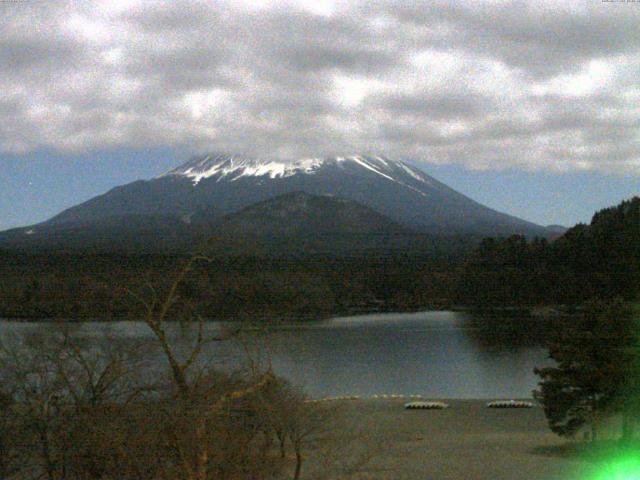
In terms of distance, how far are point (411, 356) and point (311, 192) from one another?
78.5 m

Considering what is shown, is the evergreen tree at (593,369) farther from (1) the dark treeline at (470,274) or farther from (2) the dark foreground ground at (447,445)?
(1) the dark treeline at (470,274)

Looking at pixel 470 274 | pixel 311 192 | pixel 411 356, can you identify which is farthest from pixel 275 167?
pixel 411 356

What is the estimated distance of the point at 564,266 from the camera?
4359 centimetres

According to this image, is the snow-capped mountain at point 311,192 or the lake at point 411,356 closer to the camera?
the lake at point 411,356

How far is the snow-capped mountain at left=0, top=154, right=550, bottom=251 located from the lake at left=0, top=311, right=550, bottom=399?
149 feet

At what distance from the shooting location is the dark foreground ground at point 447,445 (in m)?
8.98

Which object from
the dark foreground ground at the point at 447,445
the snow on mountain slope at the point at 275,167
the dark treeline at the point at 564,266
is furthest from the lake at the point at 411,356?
the snow on mountain slope at the point at 275,167

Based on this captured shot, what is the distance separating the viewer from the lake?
20328 millimetres

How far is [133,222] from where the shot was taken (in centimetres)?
6384

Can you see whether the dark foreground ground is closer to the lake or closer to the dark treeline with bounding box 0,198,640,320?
the lake

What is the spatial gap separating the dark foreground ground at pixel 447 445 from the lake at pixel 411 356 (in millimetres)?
1788

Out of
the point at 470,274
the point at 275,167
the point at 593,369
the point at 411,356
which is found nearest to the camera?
the point at 593,369

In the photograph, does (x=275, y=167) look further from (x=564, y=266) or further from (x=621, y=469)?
(x=621, y=469)

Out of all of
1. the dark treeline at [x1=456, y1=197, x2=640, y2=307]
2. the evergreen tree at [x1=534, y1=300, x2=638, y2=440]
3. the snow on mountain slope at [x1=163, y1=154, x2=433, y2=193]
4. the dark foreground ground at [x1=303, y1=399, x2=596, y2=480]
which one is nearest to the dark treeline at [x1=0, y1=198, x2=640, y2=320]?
the dark treeline at [x1=456, y1=197, x2=640, y2=307]
